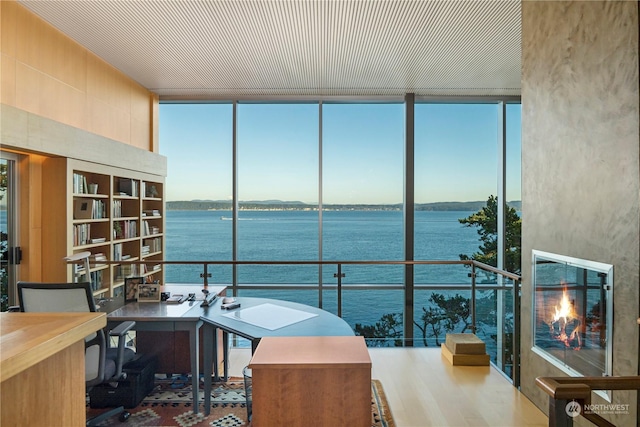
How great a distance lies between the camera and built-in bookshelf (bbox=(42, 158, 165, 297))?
3.90 metres

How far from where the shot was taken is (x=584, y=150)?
7.82ft

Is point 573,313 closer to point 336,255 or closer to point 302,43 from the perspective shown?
point 302,43

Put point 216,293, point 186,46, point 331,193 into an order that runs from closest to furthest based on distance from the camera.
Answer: point 216,293 → point 186,46 → point 331,193

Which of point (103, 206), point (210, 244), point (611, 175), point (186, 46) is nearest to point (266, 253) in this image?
point (210, 244)

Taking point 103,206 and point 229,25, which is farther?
point 103,206

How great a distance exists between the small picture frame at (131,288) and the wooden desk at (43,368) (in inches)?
83.6

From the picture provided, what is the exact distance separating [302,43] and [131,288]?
9.29ft

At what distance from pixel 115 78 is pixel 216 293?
319cm

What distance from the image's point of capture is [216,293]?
134 inches

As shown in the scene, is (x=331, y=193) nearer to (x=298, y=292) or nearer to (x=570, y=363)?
(x=298, y=292)

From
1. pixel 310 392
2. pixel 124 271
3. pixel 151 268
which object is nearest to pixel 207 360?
pixel 310 392

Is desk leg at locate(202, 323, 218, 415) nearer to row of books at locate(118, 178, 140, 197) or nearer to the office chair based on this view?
the office chair

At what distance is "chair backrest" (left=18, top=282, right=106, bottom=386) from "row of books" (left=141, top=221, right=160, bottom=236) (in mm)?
2966

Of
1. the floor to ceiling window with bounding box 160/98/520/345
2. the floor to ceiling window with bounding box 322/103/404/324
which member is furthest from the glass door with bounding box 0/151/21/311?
the floor to ceiling window with bounding box 322/103/404/324
